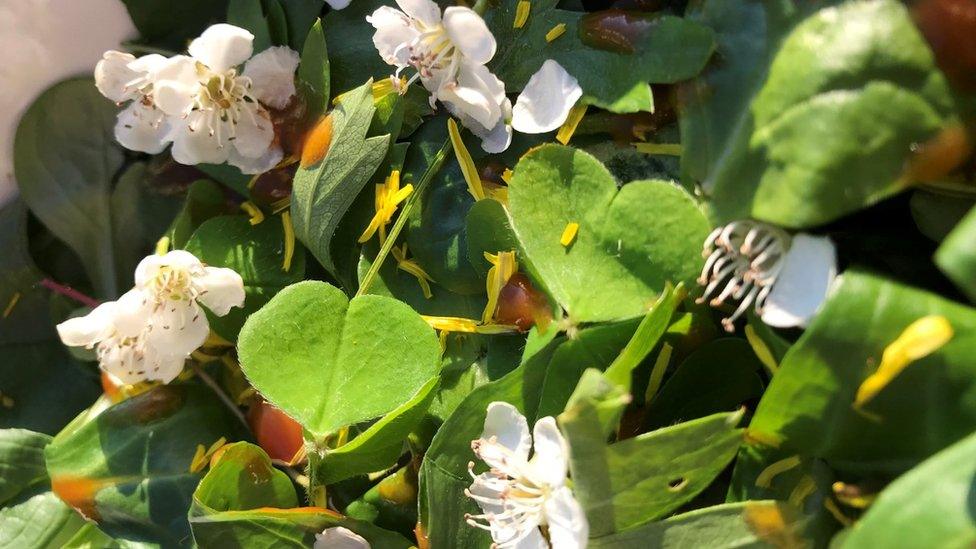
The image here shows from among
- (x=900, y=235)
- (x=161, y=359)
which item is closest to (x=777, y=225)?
(x=900, y=235)

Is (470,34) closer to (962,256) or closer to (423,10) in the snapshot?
(423,10)

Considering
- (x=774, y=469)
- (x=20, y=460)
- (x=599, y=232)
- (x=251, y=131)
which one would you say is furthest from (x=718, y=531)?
(x=20, y=460)

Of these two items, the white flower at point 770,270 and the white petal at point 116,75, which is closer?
the white flower at point 770,270

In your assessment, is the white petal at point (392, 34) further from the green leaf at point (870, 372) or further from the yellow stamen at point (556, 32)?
the green leaf at point (870, 372)

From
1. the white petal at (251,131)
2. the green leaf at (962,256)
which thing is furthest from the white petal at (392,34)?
the green leaf at (962,256)

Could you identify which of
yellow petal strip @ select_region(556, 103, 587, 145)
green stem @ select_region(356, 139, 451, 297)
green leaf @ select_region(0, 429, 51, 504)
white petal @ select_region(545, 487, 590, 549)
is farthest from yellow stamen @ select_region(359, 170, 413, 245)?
green leaf @ select_region(0, 429, 51, 504)

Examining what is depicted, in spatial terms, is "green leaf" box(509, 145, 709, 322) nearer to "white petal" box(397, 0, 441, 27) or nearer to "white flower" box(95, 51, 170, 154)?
"white petal" box(397, 0, 441, 27)
